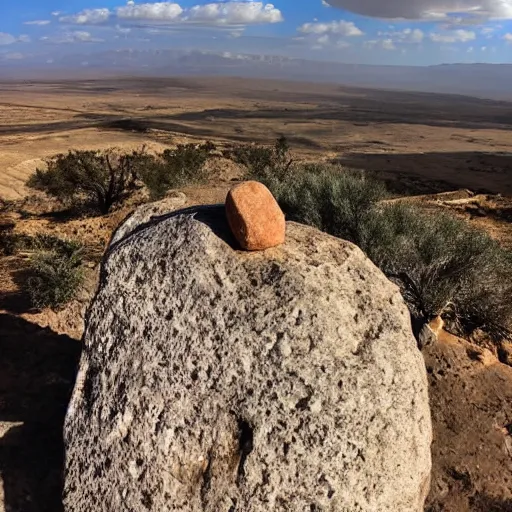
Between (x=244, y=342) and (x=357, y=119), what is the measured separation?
2967 inches

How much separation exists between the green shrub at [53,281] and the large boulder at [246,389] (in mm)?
3874

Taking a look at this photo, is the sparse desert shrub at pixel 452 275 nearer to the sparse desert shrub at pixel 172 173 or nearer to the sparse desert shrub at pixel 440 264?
the sparse desert shrub at pixel 440 264

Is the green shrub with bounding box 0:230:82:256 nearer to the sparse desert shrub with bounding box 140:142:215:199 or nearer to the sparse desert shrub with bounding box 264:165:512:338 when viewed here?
the sparse desert shrub with bounding box 140:142:215:199

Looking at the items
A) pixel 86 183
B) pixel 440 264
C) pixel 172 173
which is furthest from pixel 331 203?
pixel 86 183

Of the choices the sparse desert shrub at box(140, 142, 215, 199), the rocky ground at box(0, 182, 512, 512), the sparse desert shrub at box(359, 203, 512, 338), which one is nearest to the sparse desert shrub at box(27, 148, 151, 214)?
the sparse desert shrub at box(140, 142, 215, 199)

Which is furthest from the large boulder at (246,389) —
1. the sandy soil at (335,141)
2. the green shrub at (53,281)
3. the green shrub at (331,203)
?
the sandy soil at (335,141)

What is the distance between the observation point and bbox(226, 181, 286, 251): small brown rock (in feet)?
13.7

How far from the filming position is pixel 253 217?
4.16 metres

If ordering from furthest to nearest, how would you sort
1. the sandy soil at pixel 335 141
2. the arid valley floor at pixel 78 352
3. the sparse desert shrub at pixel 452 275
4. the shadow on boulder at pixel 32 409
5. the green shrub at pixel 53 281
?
the sandy soil at pixel 335 141 → the green shrub at pixel 53 281 → the sparse desert shrub at pixel 452 275 → the arid valley floor at pixel 78 352 → the shadow on boulder at pixel 32 409

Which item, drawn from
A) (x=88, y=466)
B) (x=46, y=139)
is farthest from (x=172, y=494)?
(x=46, y=139)

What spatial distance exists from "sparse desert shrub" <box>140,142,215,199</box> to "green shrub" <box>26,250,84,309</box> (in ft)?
22.6

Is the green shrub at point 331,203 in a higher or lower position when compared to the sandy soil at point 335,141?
higher

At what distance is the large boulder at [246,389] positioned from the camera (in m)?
3.68

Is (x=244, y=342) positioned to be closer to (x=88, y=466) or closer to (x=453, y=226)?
(x=88, y=466)
